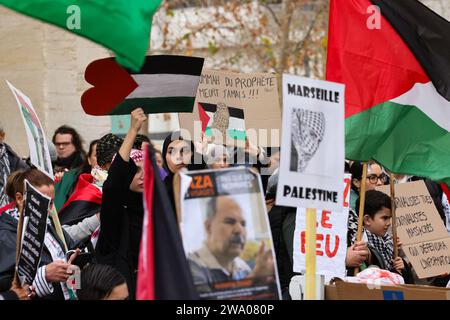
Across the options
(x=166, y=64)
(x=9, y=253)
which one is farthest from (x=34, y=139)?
(x=166, y=64)

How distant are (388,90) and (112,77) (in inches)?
76.4

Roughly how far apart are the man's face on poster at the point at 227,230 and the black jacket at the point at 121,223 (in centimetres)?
169

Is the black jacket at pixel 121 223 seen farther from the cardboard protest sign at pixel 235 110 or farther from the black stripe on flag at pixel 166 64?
the cardboard protest sign at pixel 235 110

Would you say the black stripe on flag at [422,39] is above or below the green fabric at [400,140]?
above

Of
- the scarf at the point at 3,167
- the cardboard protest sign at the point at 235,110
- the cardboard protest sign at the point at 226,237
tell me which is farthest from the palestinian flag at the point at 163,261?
the scarf at the point at 3,167

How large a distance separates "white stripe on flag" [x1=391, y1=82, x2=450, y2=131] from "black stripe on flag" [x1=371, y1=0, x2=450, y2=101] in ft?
0.17

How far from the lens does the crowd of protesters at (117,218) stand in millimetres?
6715

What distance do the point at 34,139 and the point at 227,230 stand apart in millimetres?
2214

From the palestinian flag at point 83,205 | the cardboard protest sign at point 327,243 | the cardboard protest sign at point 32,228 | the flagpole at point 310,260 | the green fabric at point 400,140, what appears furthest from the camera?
the palestinian flag at point 83,205

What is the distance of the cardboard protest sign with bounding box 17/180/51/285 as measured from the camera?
6.43 metres

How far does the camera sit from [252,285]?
5.42m

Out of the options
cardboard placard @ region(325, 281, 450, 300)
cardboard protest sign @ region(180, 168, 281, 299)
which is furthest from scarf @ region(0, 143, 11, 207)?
cardboard protest sign @ region(180, 168, 281, 299)

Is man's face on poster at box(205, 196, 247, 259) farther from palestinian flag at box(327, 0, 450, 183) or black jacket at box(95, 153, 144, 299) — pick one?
palestinian flag at box(327, 0, 450, 183)

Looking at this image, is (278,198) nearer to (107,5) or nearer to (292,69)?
(107,5)
